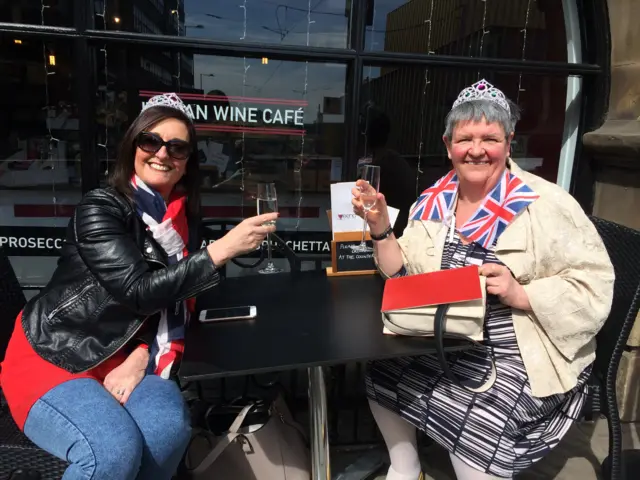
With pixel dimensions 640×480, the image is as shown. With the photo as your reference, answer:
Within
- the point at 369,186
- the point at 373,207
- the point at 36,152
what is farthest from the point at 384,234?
the point at 36,152

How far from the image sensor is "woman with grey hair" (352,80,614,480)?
1782mm

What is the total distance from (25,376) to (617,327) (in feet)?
7.73

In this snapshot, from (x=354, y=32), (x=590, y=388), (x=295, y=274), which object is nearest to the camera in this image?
(x=590, y=388)

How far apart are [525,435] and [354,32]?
2.30 m

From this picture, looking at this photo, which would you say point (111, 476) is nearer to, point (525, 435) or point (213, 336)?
point (213, 336)

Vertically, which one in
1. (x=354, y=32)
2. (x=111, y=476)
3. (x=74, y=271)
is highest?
(x=354, y=32)

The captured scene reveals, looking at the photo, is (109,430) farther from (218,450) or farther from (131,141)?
(131,141)

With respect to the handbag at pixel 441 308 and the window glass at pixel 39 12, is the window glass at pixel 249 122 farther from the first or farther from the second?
the handbag at pixel 441 308

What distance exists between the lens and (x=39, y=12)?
260 cm

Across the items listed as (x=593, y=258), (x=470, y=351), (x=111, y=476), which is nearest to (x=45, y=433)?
(x=111, y=476)

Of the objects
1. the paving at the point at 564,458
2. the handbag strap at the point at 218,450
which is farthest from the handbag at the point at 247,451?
the paving at the point at 564,458

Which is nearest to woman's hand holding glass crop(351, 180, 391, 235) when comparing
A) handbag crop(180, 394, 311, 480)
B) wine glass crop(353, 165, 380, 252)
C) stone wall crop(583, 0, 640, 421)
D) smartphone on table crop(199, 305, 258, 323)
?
wine glass crop(353, 165, 380, 252)

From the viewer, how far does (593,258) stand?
1.79 meters

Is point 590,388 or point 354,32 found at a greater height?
point 354,32
